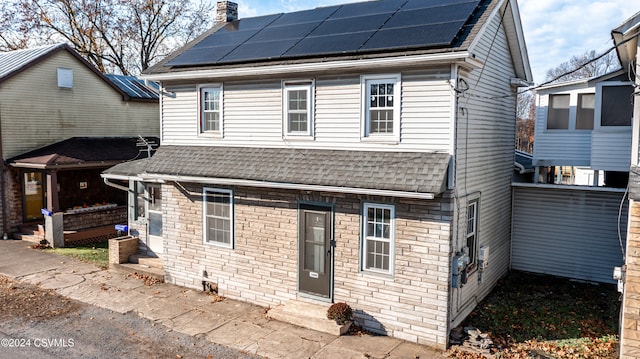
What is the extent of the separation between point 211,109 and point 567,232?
35.1ft

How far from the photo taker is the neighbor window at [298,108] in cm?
1171

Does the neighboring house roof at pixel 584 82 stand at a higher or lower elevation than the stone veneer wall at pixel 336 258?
higher

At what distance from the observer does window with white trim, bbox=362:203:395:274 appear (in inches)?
412

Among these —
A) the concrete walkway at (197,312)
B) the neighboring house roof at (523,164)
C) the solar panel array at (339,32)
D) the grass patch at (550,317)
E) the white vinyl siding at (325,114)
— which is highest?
the solar panel array at (339,32)

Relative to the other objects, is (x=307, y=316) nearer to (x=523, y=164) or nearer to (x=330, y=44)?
(x=330, y=44)

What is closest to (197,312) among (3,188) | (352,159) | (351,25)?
(352,159)

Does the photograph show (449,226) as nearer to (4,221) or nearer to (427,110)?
(427,110)

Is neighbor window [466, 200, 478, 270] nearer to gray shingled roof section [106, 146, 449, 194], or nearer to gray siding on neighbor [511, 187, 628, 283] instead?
gray shingled roof section [106, 146, 449, 194]

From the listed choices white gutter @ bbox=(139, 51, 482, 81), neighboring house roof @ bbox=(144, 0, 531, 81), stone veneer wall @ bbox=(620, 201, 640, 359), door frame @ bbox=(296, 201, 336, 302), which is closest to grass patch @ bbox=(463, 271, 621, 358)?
stone veneer wall @ bbox=(620, 201, 640, 359)

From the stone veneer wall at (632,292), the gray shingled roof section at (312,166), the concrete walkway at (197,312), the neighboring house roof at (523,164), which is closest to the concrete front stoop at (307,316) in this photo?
the concrete walkway at (197,312)

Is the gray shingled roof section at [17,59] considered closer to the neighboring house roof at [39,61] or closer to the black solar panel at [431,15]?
the neighboring house roof at [39,61]

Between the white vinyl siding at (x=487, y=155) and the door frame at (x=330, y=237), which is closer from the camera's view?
the white vinyl siding at (x=487, y=155)

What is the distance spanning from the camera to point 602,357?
31.0ft

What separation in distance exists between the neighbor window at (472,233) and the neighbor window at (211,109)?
6.77 meters
